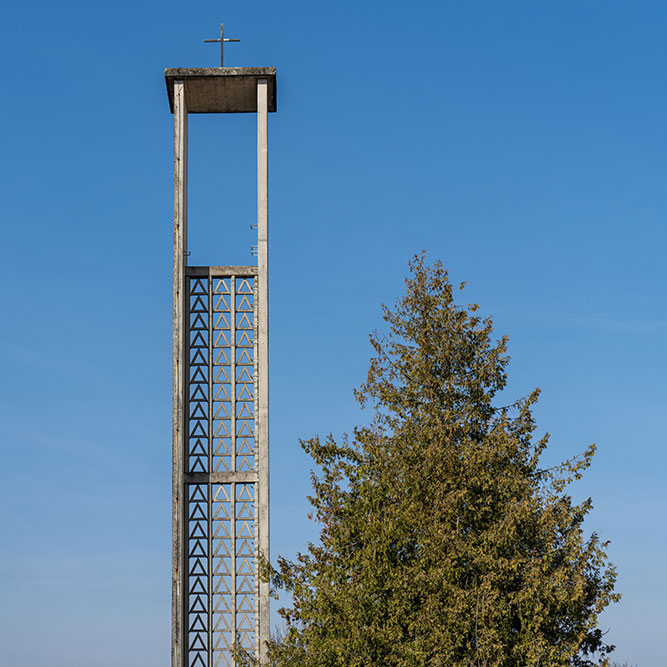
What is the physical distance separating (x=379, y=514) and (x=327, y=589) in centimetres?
157

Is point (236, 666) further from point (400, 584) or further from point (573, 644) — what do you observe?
point (573, 644)

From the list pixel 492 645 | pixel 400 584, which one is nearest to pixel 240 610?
pixel 400 584

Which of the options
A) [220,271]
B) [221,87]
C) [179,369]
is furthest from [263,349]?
[221,87]

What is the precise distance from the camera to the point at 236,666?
68.3 ft

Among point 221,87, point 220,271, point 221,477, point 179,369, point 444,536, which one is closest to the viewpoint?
point 444,536

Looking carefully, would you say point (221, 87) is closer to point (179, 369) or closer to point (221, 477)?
point (179, 369)

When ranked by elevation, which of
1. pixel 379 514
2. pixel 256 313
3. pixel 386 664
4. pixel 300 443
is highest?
pixel 256 313

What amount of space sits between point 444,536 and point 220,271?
9334mm

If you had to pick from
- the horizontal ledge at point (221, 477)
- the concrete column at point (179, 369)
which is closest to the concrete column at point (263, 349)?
the horizontal ledge at point (221, 477)

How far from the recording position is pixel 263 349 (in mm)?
22719

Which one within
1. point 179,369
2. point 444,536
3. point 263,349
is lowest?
point 444,536

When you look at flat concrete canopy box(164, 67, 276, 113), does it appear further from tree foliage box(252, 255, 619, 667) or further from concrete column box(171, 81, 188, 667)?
tree foliage box(252, 255, 619, 667)

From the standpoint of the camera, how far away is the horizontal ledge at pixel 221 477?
22.2 meters

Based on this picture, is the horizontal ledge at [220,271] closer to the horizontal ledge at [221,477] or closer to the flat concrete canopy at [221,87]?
the flat concrete canopy at [221,87]
